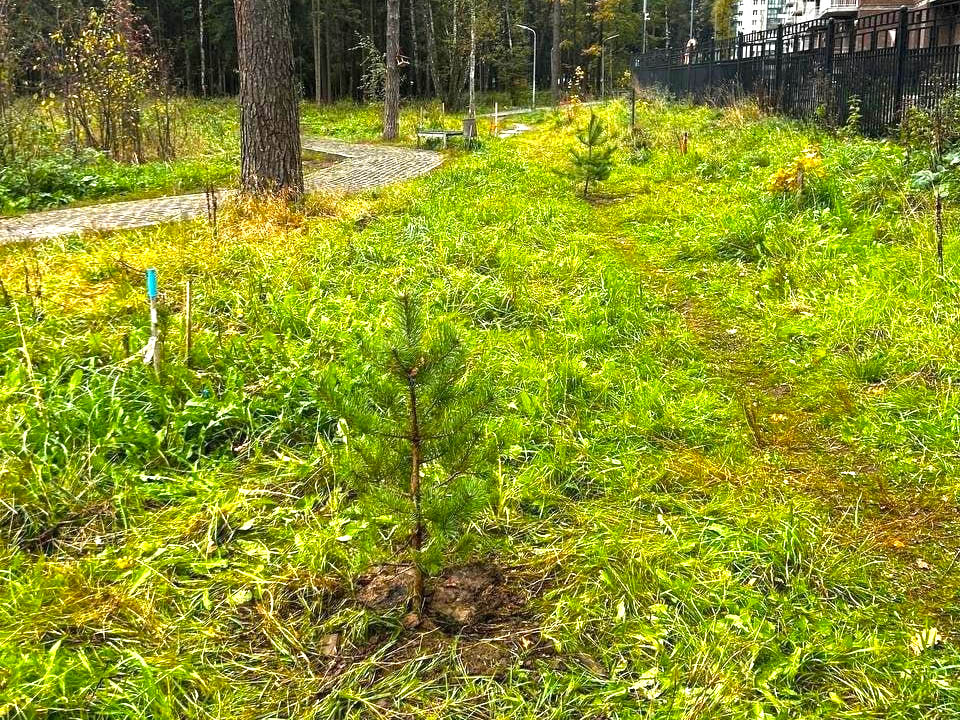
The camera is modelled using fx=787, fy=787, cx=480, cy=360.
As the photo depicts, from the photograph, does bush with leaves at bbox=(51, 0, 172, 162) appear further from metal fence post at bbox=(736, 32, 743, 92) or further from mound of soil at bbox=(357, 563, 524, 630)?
metal fence post at bbox=(736, 32, 743, 92)

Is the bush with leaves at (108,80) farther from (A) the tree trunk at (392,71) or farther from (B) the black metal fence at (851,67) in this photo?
(B) the black metal fence at (851,67)

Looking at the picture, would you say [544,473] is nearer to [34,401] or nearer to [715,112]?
[34,401]

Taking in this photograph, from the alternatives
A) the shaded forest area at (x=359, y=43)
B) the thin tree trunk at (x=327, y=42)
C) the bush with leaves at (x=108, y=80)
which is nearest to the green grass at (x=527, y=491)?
the bush with leaves at (x=108, y=80)

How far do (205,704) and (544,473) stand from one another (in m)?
1.67

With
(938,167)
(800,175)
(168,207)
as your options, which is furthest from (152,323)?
(938,167)

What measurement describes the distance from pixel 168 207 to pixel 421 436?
25.7 feet

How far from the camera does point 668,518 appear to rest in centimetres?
311

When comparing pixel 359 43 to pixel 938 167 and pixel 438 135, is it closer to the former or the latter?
pixel 438 135

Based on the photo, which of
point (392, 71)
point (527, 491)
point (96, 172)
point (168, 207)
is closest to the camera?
point (527, 491)

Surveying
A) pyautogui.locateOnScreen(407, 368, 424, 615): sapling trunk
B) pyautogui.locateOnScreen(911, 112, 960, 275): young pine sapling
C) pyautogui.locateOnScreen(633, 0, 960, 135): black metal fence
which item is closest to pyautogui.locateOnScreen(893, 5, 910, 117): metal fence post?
pyautogui.locateOnScreen(633, 0, 960, 135): black metal fence

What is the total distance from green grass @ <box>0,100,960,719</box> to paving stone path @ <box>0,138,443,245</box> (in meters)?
1.50

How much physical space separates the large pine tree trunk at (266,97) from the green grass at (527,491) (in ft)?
7.92

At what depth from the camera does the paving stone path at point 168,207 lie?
25.9 feet

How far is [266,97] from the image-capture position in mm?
8672
